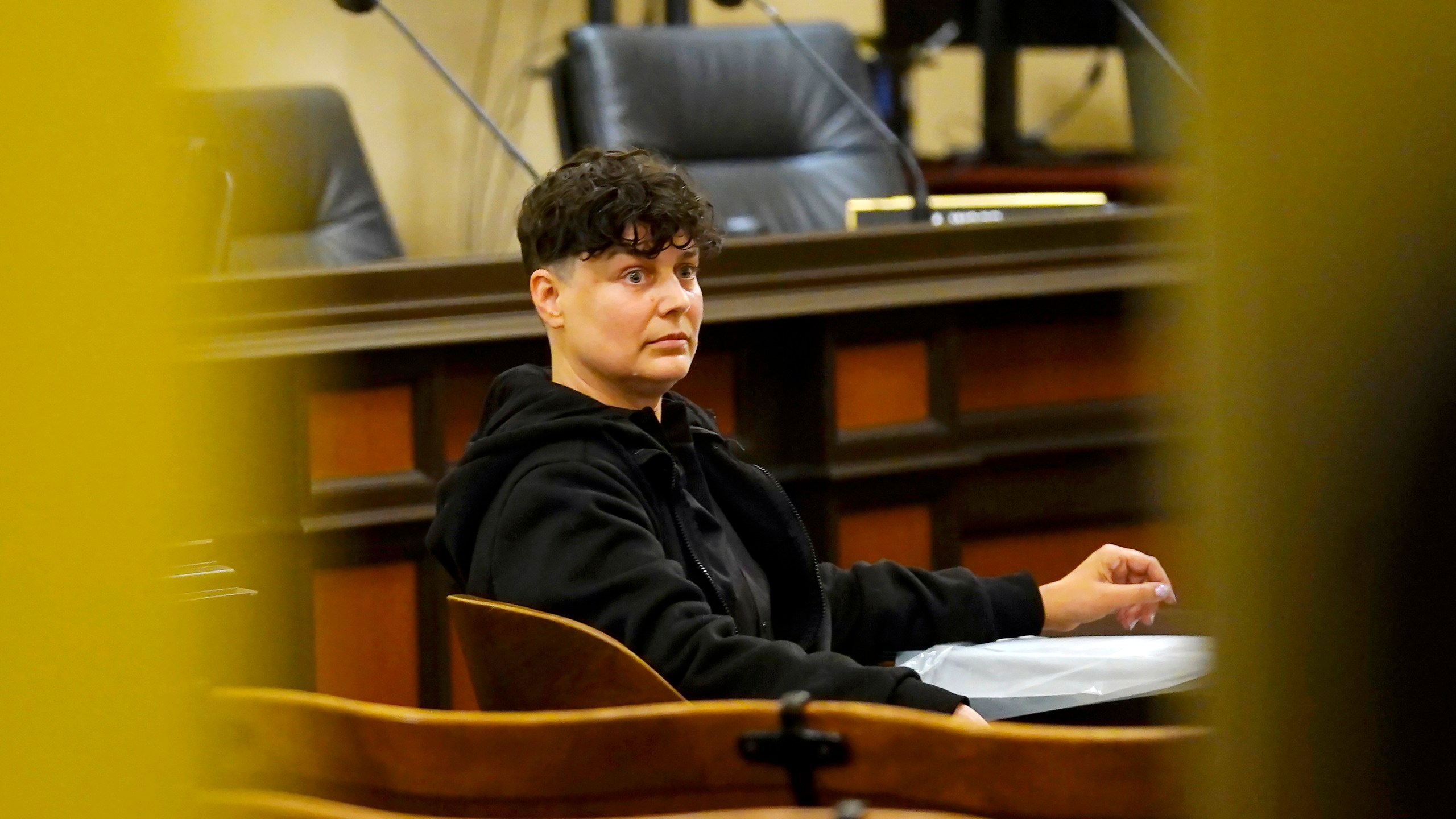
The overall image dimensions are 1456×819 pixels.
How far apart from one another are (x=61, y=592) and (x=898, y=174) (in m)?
3.56

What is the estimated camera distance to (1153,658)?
128 centimetres

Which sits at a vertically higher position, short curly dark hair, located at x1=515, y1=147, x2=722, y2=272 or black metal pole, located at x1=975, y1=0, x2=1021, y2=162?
black metal pole, located at x1=975, y1=0, x2=1021, y2=162

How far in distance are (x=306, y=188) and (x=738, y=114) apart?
92 cm

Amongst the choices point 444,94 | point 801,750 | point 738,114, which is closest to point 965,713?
point 801,750

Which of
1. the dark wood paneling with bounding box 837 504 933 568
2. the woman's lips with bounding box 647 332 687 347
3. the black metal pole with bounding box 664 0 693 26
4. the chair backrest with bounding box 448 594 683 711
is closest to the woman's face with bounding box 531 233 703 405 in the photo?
the woman's lips with bounding box 647 332 687 347

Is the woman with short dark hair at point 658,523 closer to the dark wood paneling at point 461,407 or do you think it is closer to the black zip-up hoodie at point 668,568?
the black zip-up hoodie at point 668,568

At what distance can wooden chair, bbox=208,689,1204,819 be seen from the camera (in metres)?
0.79

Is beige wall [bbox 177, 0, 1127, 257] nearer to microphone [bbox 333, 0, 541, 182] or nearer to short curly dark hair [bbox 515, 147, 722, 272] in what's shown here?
microphone [bbox 333, 0, 541, 182]

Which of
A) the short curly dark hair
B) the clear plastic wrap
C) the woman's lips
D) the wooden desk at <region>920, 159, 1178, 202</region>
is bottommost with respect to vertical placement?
the clear plastic wrap

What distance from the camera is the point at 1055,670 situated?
1.29 meters

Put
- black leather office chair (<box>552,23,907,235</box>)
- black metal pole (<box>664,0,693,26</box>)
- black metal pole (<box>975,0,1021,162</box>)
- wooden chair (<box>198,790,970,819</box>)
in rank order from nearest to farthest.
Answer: wooden chair (<box>198,790,970,819</box>)
black leather office chair (<box>552,23,907,235</box>)
black metal pole (<box>664,0,693,26</box>)
black metal pole (<box>975,0,1021,162</box>)

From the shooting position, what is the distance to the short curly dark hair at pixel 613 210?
1302mm

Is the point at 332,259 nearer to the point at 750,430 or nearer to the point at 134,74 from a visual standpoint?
the point at 750,430

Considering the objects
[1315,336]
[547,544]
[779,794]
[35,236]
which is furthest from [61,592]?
[547,544]
